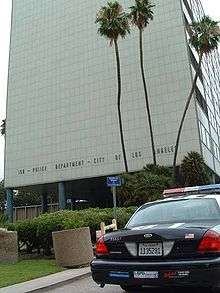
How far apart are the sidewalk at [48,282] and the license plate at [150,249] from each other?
360cm

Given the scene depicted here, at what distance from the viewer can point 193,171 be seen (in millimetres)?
38781

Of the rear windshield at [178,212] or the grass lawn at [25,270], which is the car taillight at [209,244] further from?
the grass lawn at [25,270]

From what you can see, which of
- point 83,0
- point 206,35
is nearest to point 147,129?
point 206,35

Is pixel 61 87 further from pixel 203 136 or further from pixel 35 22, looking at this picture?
pixel 203 136

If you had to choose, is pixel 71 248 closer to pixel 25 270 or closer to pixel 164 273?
pixel 25 270

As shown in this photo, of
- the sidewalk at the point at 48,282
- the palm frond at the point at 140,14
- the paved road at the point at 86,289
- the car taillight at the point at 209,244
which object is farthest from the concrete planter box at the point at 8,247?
the palm frond at the point at 140,14

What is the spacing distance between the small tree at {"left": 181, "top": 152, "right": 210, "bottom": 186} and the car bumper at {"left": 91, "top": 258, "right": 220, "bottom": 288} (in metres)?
32.0

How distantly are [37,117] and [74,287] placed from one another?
46.8 metres

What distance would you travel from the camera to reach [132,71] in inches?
1965

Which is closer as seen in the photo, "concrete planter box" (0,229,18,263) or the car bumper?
the car bumper

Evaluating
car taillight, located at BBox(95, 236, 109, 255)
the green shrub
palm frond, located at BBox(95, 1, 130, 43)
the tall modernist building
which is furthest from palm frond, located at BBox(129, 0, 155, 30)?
car taillight, located at BBox(95, 236, 109, 255)

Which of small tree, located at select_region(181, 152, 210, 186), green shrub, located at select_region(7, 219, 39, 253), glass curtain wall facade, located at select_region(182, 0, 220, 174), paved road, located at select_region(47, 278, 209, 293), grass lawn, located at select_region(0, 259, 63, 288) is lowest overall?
paved road, located at select_region(47, 278, 209, 293)

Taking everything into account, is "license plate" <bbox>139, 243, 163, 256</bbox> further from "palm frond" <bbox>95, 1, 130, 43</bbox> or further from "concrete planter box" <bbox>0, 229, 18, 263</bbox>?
"palm frond" <bbox>95, 1, 130, 43</bbox>

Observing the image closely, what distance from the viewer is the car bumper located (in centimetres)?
613
